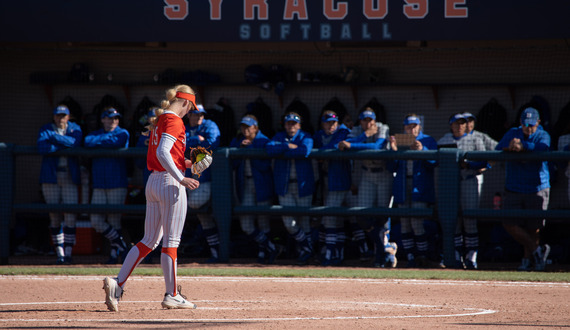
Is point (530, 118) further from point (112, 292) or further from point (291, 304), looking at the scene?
point (112, 292)

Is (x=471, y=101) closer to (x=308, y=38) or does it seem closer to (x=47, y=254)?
(x=308, y=38)

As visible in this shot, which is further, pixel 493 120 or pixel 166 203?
pixel 493 120

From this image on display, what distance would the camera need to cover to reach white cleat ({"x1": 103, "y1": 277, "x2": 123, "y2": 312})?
17.8 ft

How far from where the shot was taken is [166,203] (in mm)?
5418

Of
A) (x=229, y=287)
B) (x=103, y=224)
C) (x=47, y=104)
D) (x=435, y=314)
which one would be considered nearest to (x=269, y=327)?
(x=435, y=314)

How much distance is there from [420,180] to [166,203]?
410cm

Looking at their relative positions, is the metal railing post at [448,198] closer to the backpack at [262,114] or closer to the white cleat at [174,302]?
the backpack at [262,114]

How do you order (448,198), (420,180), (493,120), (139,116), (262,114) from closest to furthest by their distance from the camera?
1. (448,198)
2. (420,180)
3. (493,120)
4. (262,114)
5. (139,116)

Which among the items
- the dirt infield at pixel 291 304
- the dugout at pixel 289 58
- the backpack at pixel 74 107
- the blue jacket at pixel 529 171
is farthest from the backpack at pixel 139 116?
the blue jacket at pixel 529 171

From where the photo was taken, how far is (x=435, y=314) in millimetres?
5602

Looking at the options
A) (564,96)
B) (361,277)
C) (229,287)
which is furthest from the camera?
(564,96)

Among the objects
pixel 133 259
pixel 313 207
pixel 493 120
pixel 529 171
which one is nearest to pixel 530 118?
pixel 529 171

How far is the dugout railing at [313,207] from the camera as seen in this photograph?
27.9 feet

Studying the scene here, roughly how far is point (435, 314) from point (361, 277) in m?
2.28
